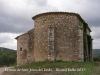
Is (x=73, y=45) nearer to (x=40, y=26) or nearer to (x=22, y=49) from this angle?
(x=40, y=26)

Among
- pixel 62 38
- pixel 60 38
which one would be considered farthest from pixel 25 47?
pixel 62 38

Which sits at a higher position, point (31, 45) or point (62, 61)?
point (31, 45)

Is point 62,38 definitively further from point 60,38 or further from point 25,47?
point 25,47

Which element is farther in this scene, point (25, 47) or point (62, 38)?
point (25, 47)

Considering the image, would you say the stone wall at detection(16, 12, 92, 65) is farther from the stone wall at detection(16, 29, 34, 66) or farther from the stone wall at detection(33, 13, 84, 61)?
the stone wall at detection(16, 29, 34, 66)

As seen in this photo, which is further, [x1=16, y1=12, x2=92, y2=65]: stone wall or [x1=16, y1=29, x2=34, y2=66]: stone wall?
[x1=16, y1=29, x2=34, y2=66]: stone wall

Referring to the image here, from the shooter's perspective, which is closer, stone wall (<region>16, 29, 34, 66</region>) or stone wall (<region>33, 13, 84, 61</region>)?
stone wall (<region>33, 13, 84, 61</region>)

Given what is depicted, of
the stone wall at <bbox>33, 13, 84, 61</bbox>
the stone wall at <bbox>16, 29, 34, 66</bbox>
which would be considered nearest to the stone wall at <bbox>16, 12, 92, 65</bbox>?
the stone wall at <bbox>33, 13, 84, 61</bbox>

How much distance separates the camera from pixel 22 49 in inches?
1077

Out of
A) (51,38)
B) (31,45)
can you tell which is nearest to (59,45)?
(51,38)

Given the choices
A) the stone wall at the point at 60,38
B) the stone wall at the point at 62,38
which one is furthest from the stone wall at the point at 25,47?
the stone wall at the point at 62,38

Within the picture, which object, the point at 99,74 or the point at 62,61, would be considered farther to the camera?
the point at 62,61

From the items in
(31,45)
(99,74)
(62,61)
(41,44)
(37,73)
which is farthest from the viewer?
(31,45)

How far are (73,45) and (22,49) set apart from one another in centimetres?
749
